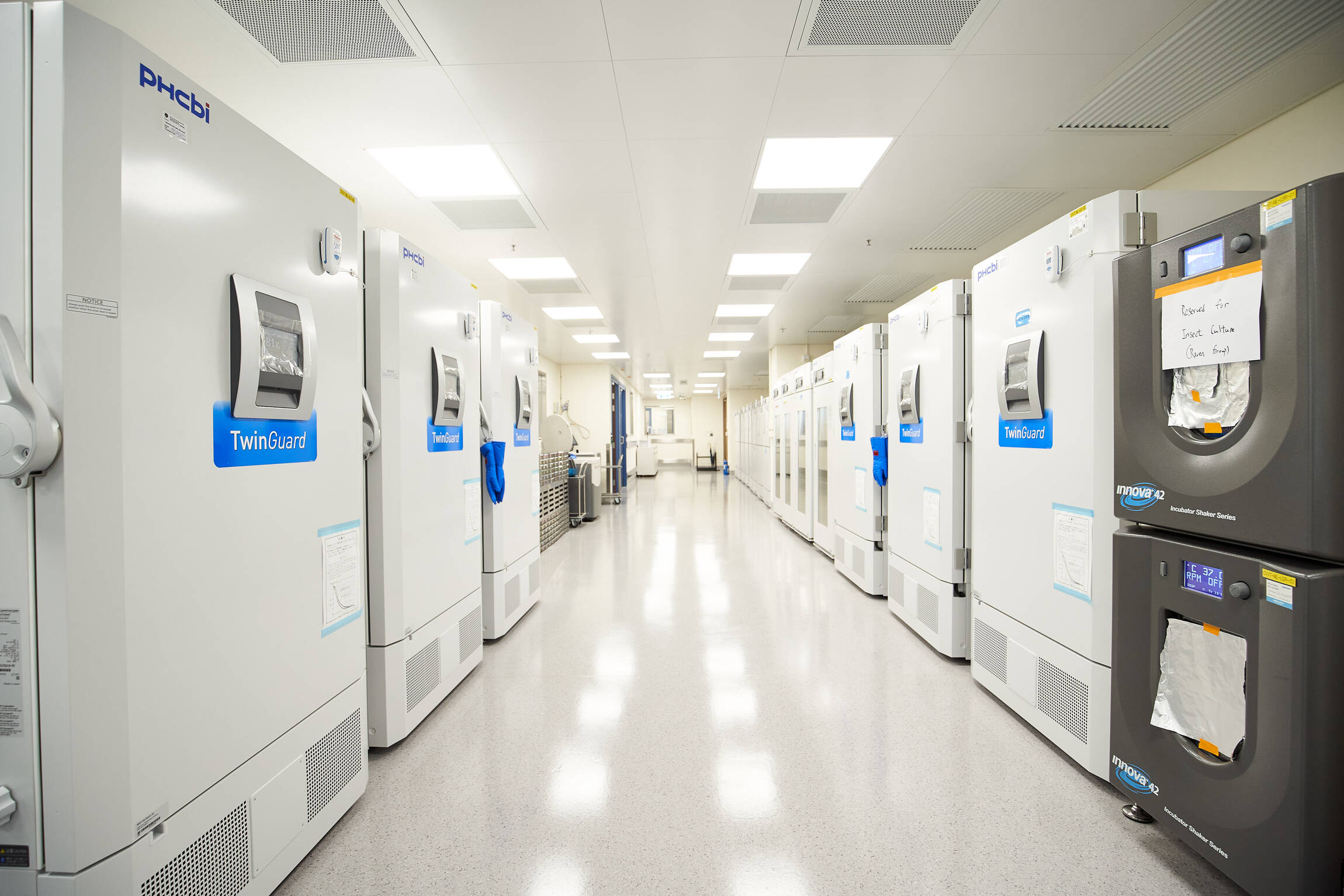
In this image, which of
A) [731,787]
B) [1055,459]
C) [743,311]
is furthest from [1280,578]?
[743,311]

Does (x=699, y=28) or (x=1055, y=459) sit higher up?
(x=699, y=28)

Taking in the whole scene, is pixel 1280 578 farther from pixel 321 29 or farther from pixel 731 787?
pixel 321 29

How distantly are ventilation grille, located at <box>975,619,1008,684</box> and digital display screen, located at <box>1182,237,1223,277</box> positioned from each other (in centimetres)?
172

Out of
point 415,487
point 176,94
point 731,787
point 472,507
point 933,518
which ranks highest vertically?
point 176,94

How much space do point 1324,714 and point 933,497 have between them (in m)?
2.00

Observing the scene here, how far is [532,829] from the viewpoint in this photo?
171 cm

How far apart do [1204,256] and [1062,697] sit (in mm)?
1646

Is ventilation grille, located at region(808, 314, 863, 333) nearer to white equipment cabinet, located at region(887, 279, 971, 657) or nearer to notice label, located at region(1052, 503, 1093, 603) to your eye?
white equipment cabinet, located at region(887, 279, 971, 657)

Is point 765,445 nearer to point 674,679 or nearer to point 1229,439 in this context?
point 674,679

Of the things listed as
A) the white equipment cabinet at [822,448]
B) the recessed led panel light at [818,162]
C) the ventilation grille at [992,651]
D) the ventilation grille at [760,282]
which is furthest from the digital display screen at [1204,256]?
the ventilation grille at [760,282]

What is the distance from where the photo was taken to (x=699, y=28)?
233cm

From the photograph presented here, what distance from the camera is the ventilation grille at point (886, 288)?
615 centimetres

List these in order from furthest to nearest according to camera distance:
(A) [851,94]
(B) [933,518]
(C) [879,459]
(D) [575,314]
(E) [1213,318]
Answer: (D) [575,314] → (C) [879,459] → (B) [933,518] → (A) [851,94] → (E) [1213,318]

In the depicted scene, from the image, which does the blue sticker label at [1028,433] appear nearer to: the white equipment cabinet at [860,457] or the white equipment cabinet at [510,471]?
the white equipment cabinet at [860,457]
